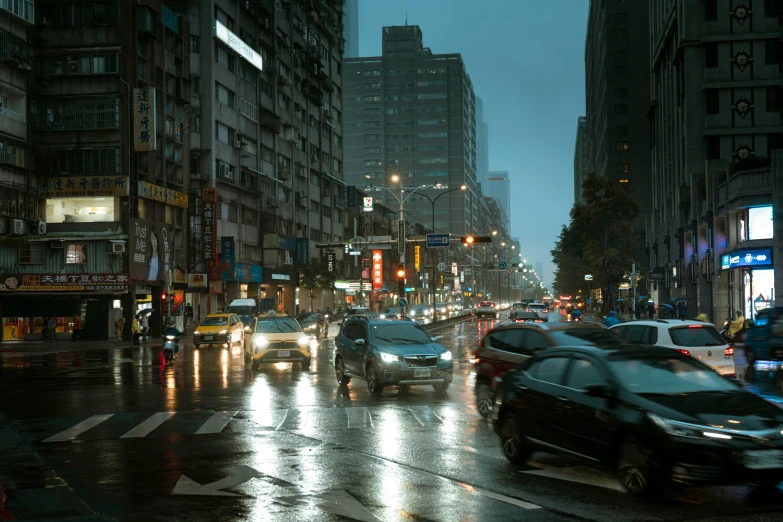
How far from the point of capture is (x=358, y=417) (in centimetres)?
1582

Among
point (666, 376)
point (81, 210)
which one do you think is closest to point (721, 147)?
point (81, 210)

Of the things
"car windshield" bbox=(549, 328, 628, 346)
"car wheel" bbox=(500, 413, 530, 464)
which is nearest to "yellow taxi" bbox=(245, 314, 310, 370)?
"car windshield" bbox=(549, 328, 628, 346)

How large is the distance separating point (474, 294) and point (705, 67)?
13289cm

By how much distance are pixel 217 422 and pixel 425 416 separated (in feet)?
12.2

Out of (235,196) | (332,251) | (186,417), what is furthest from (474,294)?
(186,417)

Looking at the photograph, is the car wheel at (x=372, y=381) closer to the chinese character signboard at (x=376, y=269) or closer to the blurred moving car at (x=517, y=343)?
the blurred moving car at (x=517, y=343)

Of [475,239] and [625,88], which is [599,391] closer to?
[475,239]

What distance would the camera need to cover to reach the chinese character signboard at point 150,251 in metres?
52.1

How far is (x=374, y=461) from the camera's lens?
1127 cm

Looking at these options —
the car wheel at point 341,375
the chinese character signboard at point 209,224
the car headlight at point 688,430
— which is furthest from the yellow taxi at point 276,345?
the chinese character signboard at point 209,224

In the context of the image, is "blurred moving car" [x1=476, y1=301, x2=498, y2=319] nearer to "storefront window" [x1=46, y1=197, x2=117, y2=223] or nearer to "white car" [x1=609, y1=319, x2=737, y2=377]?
"storefront window" [x1=46, y1=197, x2=117, y2=223]

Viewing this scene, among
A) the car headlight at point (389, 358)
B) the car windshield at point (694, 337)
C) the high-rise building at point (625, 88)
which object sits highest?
the high-rise building at point (625, 88)

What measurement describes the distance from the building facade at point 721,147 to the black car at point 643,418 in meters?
36.8

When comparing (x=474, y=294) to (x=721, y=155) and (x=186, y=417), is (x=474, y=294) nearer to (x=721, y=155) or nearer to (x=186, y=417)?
(x=721, y=155)
